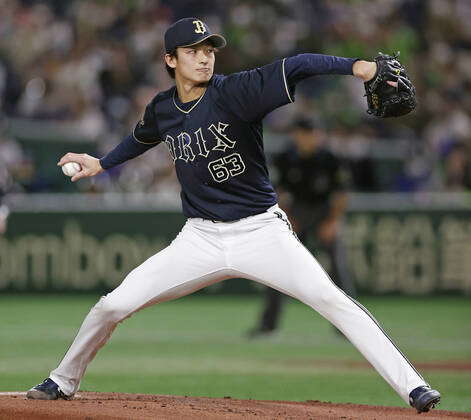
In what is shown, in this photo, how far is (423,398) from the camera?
529cm

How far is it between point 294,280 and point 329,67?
1.17 metres

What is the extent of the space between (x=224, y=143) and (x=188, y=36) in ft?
2.16

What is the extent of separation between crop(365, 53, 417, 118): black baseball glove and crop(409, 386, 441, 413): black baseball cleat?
4.70 ft

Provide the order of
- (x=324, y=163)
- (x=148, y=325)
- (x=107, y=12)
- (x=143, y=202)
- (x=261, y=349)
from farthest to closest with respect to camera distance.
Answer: (x=107, y=12) < (x=143, y=202) < (x=148, y=325) < (x=324, y=163) < (x=261, y=349)

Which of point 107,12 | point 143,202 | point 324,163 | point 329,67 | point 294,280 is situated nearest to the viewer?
point 329,67

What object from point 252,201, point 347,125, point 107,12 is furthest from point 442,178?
point 252,201

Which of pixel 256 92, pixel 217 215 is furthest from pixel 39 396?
pixel 256 92

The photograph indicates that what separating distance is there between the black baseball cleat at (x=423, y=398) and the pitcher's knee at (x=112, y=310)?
1610 mm

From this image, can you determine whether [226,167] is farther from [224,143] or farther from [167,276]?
[167,276]

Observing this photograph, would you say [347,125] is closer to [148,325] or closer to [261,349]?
[148,325]

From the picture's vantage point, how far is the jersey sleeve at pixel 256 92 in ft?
18.0

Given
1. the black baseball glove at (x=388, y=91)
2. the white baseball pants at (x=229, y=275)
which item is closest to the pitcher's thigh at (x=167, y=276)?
the white baseball pants at (x=229, y=275)

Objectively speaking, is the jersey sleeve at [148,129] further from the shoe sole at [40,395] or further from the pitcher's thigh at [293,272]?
the shoe sole at [40,395]

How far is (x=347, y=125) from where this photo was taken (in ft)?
56.6
